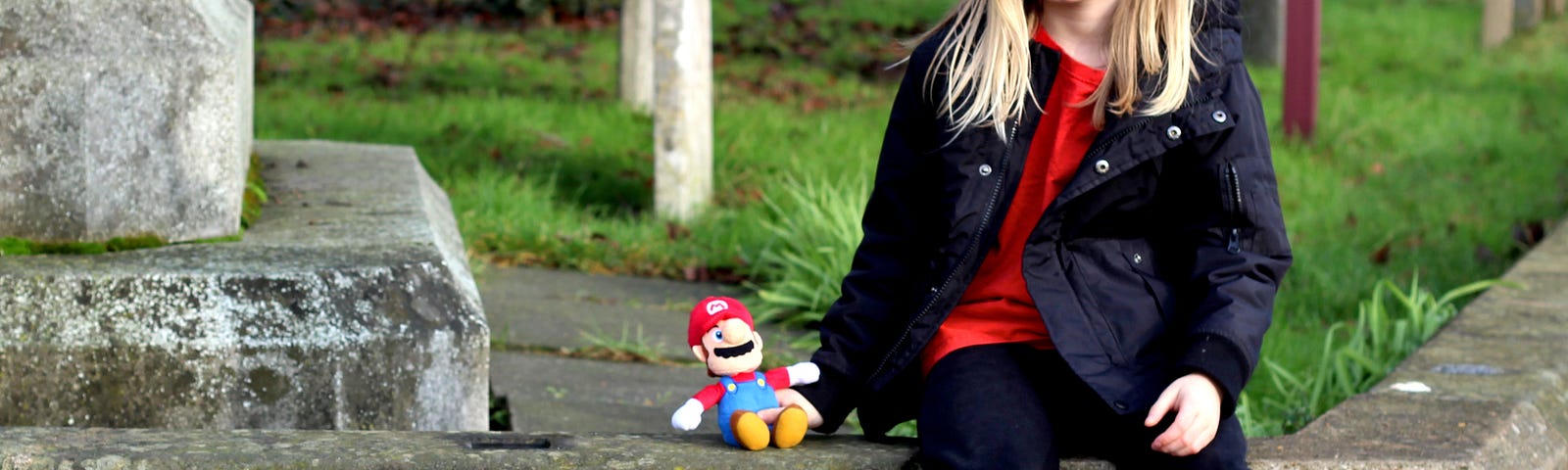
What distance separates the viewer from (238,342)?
243 centimetres

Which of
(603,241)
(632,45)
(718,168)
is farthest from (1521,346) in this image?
(632,45)

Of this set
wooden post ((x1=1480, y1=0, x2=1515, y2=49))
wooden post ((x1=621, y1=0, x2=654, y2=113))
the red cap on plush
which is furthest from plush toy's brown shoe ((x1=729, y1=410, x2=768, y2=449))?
wooden post ((x1=1480, y1=0, x2=1515, y2=49))

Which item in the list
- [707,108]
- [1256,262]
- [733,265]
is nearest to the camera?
[1256,262]

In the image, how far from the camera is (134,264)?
2537mm

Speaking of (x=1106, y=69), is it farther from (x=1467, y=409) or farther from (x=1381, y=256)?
(x=1381, y=256)

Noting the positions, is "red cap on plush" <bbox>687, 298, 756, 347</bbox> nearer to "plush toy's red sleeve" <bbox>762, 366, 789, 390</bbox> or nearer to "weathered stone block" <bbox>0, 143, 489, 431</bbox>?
"plush toy's red sleeve" <bbox>762, 366, 789, 390</bbox>

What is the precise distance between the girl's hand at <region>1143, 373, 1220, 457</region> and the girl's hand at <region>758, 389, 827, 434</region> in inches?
18.0

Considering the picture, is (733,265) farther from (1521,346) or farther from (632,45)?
(632,45)

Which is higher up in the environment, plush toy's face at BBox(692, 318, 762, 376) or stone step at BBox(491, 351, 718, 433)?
plush toy's face at BBox(692, 318, 762, 376)

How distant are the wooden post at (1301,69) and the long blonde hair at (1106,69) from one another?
5578 mm

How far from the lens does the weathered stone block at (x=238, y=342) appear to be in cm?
241

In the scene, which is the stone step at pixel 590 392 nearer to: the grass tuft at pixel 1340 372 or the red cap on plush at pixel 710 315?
the red cap on plush at pixel 710 315

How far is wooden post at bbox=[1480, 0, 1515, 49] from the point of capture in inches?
408

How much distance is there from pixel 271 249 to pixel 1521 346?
93.5 inches
